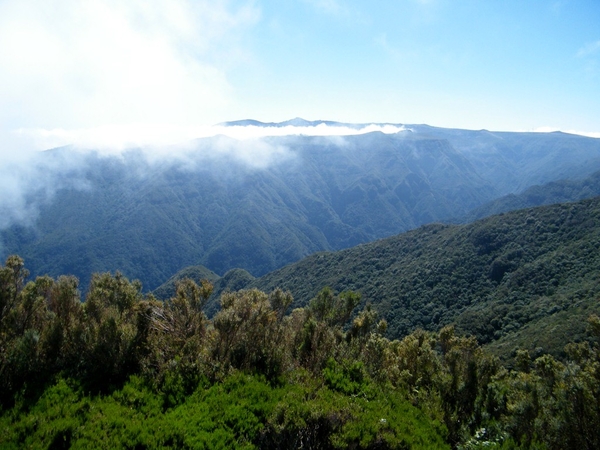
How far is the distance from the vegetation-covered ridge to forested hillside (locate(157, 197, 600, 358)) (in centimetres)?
4410

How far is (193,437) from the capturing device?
7.54 m

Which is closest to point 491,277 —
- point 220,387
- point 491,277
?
point 491,277

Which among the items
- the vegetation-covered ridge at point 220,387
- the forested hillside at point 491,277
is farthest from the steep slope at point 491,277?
the vegetation-covered ridge at point 220,387

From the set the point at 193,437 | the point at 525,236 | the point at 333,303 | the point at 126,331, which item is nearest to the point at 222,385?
the point at 193,437

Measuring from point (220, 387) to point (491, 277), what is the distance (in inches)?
3791

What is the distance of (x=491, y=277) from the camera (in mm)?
90875

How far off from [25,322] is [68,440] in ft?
16.9

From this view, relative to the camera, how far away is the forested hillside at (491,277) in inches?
2420

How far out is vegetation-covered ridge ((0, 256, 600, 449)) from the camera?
782 centimetres

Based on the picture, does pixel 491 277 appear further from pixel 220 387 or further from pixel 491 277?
pixel 220 387

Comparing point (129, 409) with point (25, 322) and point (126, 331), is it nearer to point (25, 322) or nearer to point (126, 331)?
point (126, 331)

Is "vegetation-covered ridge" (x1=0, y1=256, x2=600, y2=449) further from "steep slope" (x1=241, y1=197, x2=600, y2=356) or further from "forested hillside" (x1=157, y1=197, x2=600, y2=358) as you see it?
"steep slope" (x1=241, y1=197, x2=600, y2=356)

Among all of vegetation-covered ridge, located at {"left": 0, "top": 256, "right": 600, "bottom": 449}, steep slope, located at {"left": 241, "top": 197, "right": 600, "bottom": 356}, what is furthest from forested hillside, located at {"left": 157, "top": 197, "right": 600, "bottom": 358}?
vegetation-covered ridge, located at {"left": 0, "top": 256, "right": 600, "bottom": 449}

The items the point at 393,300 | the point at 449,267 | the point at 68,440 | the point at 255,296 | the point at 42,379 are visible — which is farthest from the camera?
the point at 449,267
